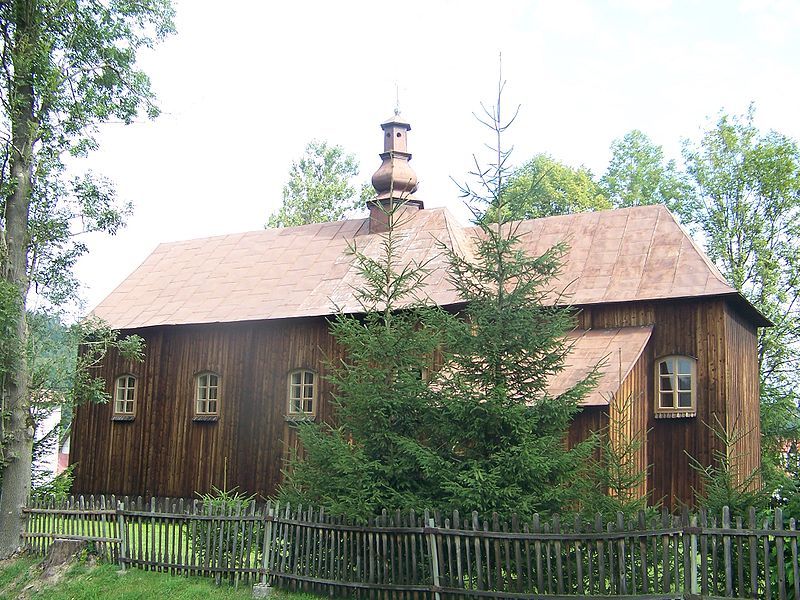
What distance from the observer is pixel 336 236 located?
22.3 meters

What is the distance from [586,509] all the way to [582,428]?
17.0 ft

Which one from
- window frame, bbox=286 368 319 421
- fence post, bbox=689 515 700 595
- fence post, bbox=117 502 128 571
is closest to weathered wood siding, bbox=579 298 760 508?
window frame, bbox=286 368 319 421

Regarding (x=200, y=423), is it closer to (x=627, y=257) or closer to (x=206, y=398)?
(x=206, y=398)

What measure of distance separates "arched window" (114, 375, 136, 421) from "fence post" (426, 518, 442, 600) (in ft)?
43.7

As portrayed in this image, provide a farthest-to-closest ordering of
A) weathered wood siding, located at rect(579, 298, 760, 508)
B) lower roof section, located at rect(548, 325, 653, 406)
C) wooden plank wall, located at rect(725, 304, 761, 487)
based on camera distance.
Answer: wooden plank wall, located at rect(725, 304, 761, 487) → weathered wood siding, located at rect(579, 298, 760, 508) → lower roof section, located at rect(548, 325, 653, 406)

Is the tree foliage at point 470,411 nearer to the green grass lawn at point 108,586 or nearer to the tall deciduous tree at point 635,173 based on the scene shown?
the green grass lawn at point 108,586

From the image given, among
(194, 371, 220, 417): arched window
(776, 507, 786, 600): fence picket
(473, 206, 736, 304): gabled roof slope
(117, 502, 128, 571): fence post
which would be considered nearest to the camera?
(776, 507, 786, 600): fence picket

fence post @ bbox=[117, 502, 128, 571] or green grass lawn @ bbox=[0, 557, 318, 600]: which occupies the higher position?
fence post @ bbox=[117, 502, 128, 571]

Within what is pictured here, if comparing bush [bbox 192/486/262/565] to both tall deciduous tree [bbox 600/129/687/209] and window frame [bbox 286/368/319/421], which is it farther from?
tall deciduous tree [bbox 600/129/687/209]

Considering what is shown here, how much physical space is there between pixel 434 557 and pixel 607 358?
603 cm

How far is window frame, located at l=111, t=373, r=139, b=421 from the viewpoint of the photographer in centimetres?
2130

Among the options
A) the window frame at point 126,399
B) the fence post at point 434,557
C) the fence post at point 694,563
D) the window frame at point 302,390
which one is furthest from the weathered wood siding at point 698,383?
the window frame at point 126,399

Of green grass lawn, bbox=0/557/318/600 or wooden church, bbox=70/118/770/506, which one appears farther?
wooden church, bbox=70/118/770/506

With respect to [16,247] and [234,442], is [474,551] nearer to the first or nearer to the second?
[16,247]
